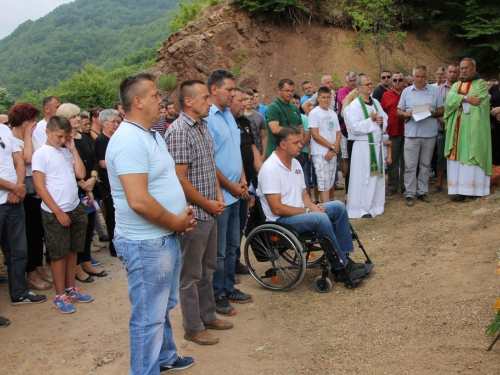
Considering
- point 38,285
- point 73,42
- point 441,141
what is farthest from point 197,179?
point 73,42

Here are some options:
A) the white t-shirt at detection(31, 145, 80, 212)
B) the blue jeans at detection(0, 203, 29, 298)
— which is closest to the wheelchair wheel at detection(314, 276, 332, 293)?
the white t-shirt at detection(31, 145, 80, 212)

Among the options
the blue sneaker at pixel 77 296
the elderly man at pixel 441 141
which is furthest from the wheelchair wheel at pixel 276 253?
the elderly man at pixel 441 141

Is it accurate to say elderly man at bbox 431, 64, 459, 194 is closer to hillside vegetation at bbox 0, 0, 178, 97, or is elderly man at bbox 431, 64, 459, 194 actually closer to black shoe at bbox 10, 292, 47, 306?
black shoe at bbox 10, 292, 47, 306

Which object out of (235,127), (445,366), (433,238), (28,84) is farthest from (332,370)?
(28,84)

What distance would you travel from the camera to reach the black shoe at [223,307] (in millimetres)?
4484

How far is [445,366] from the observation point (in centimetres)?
327

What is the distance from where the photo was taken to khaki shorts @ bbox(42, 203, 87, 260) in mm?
4691

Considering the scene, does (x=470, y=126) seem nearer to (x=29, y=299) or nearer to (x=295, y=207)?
(x=295, y=207)

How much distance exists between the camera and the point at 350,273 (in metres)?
4.91

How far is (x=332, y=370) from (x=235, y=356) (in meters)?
0.78

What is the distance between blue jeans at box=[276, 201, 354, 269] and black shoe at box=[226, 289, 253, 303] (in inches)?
32.6

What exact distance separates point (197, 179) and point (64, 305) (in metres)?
2.13

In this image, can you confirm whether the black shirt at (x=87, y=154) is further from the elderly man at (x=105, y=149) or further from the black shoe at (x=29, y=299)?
the black shoe at (x=29, y=299)

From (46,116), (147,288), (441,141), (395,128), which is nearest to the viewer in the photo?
(147,288)
